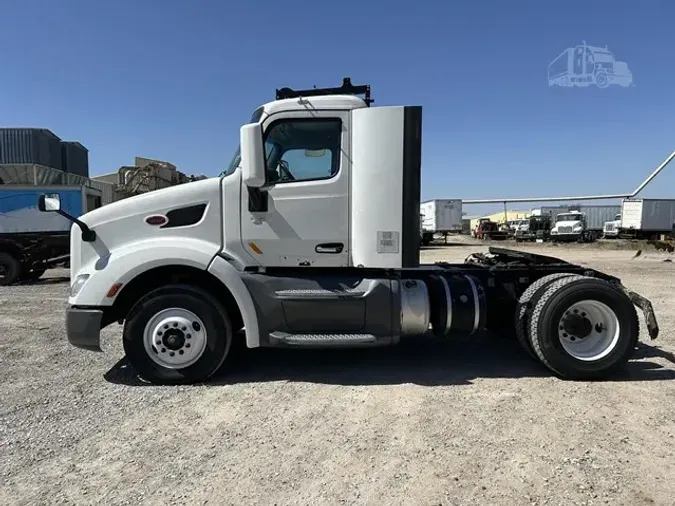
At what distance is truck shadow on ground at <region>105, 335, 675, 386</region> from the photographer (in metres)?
4.86

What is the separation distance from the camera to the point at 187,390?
459cm

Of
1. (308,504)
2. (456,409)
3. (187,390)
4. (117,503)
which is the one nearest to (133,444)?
(117,503)

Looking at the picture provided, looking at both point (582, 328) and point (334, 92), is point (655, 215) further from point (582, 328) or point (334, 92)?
point (334, 92)

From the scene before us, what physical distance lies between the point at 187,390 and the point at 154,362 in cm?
47

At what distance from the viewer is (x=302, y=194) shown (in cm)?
478

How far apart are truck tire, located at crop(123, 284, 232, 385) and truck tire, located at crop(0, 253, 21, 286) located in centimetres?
1036

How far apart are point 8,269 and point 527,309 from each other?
1345 cm

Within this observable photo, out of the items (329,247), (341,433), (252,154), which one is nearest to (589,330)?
(329,247)

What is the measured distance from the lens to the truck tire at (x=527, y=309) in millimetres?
4965

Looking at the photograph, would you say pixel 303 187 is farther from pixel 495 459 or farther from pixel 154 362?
pixel 495 459

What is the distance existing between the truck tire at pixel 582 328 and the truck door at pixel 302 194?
7.22ft

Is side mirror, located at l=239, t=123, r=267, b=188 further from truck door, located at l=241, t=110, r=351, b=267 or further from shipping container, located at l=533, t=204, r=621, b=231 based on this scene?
shipping container, located at l=533, t=204, r=621, b=231

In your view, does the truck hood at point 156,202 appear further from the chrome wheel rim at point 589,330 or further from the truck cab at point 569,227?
the truck cab at point 569,227

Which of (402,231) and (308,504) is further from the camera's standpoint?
(402,231)
